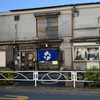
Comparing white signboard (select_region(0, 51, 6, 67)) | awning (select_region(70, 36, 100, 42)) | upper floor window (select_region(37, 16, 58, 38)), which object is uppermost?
upper floor window (select_region(37, 16, 58, 38))

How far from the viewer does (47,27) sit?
13.8 meters

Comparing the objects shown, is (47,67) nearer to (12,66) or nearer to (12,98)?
(12,66)

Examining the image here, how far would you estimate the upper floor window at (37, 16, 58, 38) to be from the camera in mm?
13680

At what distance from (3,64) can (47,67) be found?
18.8 feet

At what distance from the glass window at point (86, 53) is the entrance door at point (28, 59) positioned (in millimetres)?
4853

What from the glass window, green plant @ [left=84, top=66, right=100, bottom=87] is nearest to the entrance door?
the glass window

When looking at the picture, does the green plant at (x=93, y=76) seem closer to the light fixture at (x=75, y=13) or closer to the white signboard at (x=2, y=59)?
the white signboard at (x=2, y=59)

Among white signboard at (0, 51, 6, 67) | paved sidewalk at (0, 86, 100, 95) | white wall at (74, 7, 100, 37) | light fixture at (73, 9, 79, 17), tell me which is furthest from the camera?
light fixture at (73, 9, 79, 17)

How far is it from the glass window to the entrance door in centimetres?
485

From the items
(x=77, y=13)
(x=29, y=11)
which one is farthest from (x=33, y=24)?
(x=77, y=13)

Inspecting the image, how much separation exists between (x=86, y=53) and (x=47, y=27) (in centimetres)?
506

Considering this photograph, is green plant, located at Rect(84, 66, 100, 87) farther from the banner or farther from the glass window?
the banner

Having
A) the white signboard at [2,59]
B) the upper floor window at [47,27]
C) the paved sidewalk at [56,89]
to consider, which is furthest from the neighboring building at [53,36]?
the paved sidewalk at [56,89]

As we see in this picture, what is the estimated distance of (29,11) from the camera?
13961 millimetres
